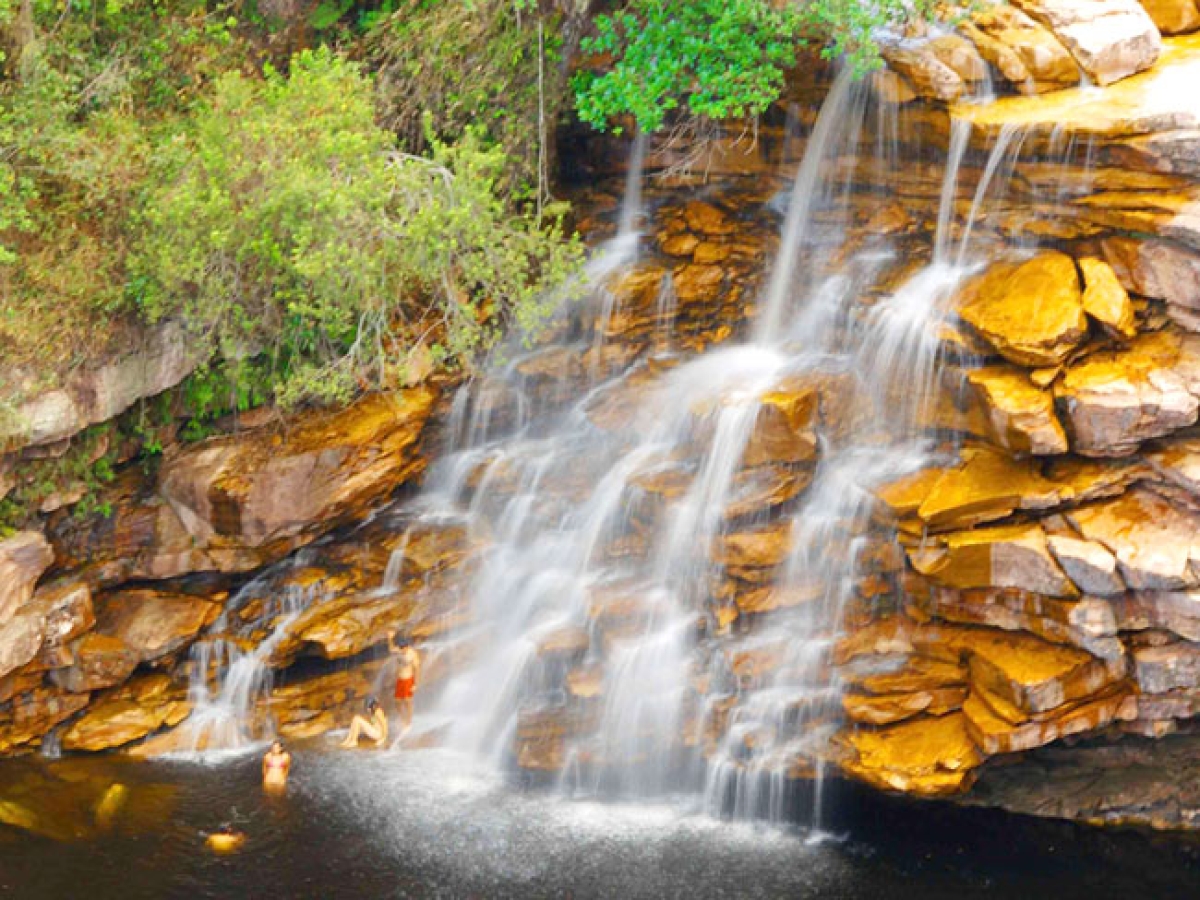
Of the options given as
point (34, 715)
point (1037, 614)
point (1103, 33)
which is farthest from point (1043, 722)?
point (34, 715)

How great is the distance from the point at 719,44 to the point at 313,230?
6303mm

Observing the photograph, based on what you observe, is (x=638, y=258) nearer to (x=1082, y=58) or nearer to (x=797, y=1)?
(x=797, y=1)

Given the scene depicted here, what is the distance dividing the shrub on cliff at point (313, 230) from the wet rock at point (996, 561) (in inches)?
262

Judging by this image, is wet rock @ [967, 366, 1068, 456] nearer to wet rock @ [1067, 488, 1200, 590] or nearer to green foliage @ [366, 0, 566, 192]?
wet rock @ [1067, 488, 1200, 590]

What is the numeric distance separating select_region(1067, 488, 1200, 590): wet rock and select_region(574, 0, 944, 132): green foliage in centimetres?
679

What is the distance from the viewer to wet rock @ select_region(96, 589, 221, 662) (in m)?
17.6

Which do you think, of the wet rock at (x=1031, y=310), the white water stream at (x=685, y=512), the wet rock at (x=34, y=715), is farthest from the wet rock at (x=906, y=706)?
the wet rock at (x=34, y=715)

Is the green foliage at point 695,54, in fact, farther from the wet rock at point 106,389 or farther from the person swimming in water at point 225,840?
the person swimming in water at point 225,840

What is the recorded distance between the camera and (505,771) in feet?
54.2

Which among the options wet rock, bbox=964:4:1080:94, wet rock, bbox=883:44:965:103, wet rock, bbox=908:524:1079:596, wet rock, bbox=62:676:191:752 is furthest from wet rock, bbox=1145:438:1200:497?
wet rock, bbox=62:676:191:752

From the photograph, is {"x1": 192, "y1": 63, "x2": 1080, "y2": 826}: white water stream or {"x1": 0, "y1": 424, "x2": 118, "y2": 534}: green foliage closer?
{"x1": 192, "y1": 63, "x2": 1080, "y2": 826}: white water stream

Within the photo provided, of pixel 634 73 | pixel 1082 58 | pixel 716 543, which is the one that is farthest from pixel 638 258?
pixel 1082 58

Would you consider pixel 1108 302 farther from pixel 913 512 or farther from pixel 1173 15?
pixel 1173 15

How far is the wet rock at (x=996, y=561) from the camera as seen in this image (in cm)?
1477
